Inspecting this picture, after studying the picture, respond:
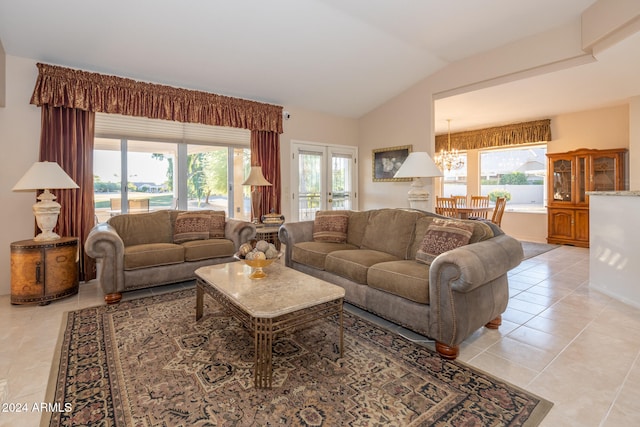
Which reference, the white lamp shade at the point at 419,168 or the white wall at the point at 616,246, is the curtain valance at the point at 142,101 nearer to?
the white lamp shade at the point at 419,168

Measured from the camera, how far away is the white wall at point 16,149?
3.54 metres

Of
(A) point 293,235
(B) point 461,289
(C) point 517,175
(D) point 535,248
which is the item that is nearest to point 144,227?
(A) point 293,235

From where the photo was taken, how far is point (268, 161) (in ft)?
17.9

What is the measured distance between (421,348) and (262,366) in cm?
116

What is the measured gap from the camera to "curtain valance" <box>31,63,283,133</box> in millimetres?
3650

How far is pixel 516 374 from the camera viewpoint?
2.00 meters

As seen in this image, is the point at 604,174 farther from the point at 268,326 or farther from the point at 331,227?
the point at 268,326

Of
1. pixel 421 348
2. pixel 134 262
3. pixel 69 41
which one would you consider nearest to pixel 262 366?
pixel 421 348

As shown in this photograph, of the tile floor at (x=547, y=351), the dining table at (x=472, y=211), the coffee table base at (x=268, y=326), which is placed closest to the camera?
the tile floor at (x=547, y=351)

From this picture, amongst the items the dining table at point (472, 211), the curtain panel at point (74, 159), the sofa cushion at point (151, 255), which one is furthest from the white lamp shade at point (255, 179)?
the dining table at point (472, 211)

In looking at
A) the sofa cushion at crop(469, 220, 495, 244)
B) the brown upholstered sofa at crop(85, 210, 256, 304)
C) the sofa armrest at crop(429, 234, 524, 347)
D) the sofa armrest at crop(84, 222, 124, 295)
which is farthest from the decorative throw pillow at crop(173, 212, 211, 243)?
the sofa cushion at crop(469, 220, 495, 244)

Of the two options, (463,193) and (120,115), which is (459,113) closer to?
(463,193)

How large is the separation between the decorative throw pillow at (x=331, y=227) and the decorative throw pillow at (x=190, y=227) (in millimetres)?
1444

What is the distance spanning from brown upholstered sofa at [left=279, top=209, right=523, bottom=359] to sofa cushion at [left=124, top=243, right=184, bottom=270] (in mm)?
1270
